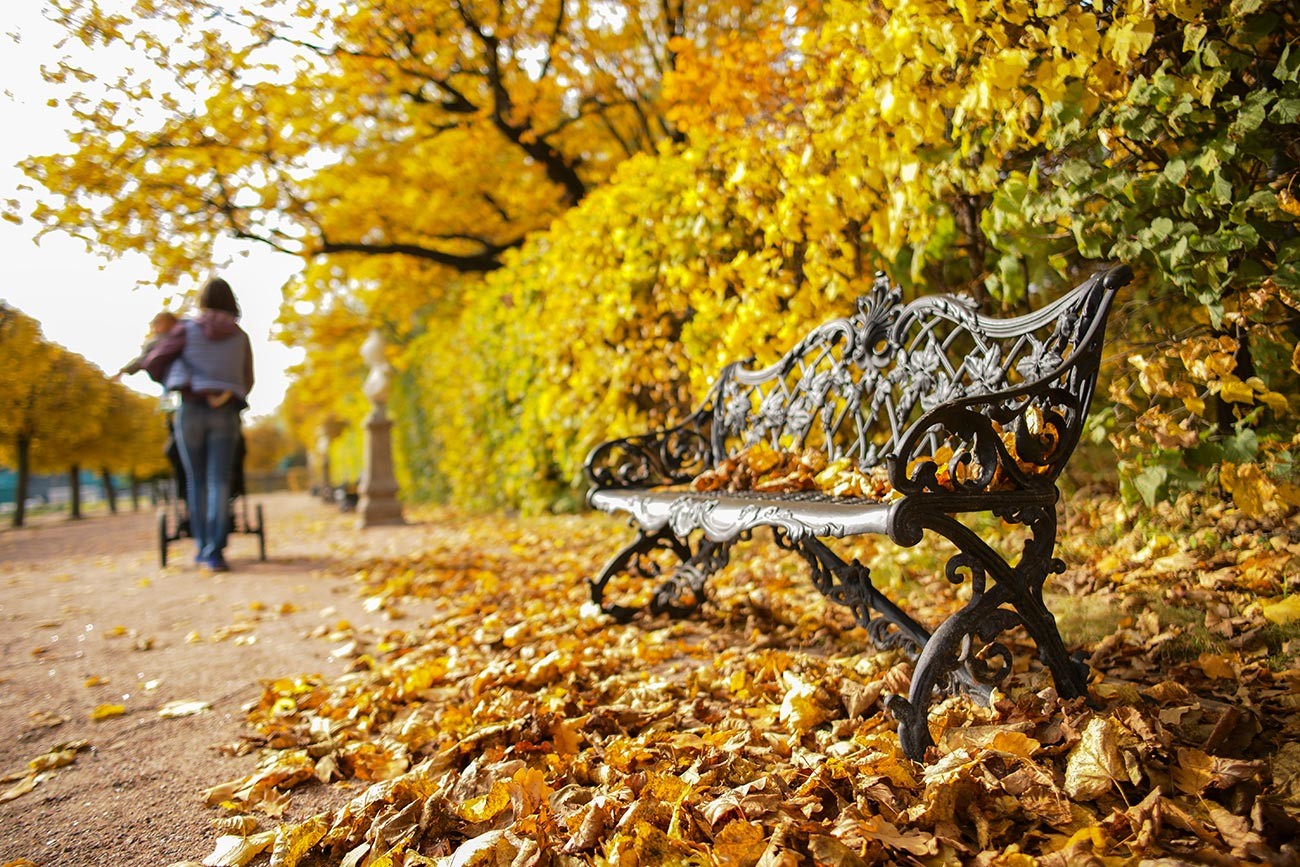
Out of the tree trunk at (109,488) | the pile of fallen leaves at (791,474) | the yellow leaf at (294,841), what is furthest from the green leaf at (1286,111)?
the tree trunk at (109,488)

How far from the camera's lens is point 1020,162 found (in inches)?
113

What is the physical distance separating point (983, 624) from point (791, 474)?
105 cm

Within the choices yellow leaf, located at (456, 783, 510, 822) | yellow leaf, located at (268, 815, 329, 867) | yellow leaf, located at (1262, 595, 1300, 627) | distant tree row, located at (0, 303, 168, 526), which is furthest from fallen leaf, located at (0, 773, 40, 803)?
distant tree row, located at (0, 303, 168, 526)

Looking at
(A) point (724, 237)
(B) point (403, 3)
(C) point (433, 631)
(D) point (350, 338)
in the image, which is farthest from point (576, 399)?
(D) point (350, 338)

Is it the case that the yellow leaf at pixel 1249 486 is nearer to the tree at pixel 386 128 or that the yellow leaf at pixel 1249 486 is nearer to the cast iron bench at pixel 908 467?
the cast iron bench at pixel 908 467

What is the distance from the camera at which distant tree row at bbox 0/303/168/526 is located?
11.1 m

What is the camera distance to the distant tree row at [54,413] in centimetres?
1109

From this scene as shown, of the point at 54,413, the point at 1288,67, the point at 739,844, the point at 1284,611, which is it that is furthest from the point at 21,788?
the point at 54,413

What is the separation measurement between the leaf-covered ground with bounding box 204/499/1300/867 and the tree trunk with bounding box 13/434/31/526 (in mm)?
14115

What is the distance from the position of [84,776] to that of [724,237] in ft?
11.5

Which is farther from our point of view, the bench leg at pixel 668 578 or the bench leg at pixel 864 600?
the bench leg at pixel 668 578

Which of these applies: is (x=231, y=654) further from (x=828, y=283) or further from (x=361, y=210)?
(x=361, y=210)

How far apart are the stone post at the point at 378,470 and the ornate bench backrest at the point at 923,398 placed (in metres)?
6.81

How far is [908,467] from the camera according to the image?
2.58m
